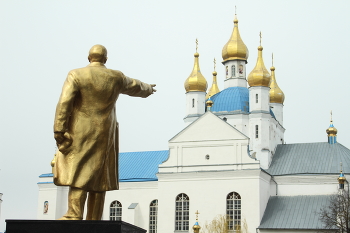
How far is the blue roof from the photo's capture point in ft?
139

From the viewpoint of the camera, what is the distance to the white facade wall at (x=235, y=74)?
44750 mm

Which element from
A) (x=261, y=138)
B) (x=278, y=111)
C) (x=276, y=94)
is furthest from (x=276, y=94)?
(x=261, y=138)

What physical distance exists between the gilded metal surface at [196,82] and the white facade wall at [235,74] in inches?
90.2

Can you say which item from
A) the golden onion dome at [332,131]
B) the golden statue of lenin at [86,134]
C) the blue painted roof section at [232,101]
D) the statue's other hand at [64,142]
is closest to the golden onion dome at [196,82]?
the blue painted roof section at [232,101]

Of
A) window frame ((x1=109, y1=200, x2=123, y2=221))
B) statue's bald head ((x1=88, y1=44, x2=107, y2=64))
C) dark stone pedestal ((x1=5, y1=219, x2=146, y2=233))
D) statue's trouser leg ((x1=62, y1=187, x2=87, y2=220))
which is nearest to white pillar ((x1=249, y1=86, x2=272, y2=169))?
window frame ((x1=109, y1=200, x2=123, y2=221))

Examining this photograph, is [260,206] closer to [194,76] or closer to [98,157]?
[194,76]

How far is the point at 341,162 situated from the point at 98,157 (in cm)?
3251

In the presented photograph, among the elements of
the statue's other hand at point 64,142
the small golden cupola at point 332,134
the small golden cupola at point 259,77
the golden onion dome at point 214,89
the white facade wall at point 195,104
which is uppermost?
the golden onion dome at point 214,89

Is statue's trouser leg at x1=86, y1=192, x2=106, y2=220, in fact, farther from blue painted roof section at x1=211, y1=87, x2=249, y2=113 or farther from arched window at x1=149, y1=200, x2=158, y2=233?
blue painted roof section at x1=211, y1=87, x2=249, y2=113

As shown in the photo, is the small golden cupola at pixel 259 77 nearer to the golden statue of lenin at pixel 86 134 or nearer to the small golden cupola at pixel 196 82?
the small golden cupola at pixel 196 82

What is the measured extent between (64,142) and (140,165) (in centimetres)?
3614

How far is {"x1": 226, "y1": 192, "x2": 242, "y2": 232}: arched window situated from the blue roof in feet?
21.6

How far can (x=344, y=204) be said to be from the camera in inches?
1337

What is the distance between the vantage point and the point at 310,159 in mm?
39750
